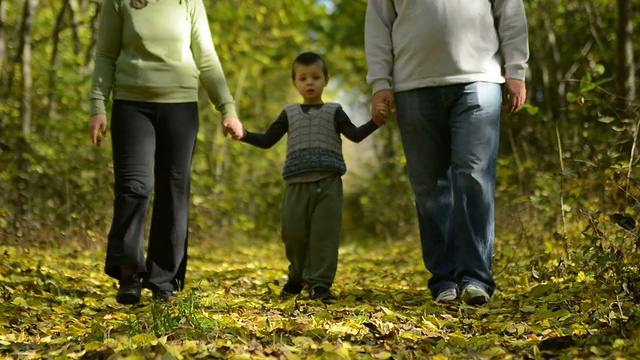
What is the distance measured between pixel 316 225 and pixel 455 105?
1095mm

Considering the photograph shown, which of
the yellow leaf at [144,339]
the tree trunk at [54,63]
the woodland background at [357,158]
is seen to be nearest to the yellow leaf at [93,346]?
the yellow leaf at [144,339]

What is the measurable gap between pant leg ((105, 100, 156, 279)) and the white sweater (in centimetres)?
135

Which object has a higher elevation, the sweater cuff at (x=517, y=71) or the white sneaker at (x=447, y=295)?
the sweater cuff at (x=517, y=71)

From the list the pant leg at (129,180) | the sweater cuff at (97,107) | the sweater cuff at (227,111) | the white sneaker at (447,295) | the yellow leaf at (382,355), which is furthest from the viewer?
the sweater cuff at (227,111)

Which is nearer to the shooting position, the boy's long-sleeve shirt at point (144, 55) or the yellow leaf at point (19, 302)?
the yellow leaf at point (19, 302)

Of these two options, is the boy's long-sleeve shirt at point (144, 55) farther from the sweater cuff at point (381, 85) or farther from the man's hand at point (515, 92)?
the man's hand at point (515, 92)

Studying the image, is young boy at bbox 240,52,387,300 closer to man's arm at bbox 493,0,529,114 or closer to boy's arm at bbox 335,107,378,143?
boy's arm at bbox 335,107,378,143

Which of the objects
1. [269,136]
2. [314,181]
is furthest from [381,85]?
[269,136]

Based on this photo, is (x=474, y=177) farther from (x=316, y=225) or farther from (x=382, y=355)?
(x=382, y=355)

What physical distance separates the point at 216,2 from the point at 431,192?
906 centimetres

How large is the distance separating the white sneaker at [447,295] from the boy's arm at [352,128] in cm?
99

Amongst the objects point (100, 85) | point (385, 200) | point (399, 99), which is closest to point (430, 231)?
point (399, 99)

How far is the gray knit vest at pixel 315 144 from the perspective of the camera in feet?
14.4

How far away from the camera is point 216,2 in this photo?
40.8ft
